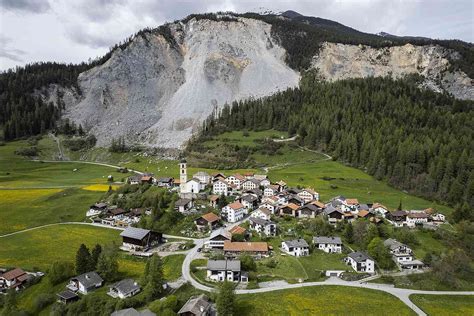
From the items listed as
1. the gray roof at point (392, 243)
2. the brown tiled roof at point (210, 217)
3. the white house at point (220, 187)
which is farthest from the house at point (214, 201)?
the gray roof at point (392, 243)

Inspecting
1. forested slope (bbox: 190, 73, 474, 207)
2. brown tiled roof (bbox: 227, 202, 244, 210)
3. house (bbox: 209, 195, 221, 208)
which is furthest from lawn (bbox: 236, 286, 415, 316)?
forested slope (bbox: 190, 73, 474, 207)

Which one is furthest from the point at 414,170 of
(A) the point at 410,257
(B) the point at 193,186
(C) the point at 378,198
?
(B) the point at 193,186

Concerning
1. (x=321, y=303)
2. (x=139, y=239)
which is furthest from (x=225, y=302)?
(x=139, y=239)

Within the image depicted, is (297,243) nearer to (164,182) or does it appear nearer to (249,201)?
(249,201)

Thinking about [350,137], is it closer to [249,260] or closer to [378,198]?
[378,198]

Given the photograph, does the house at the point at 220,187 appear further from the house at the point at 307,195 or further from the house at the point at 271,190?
the house at the point at 307,195
